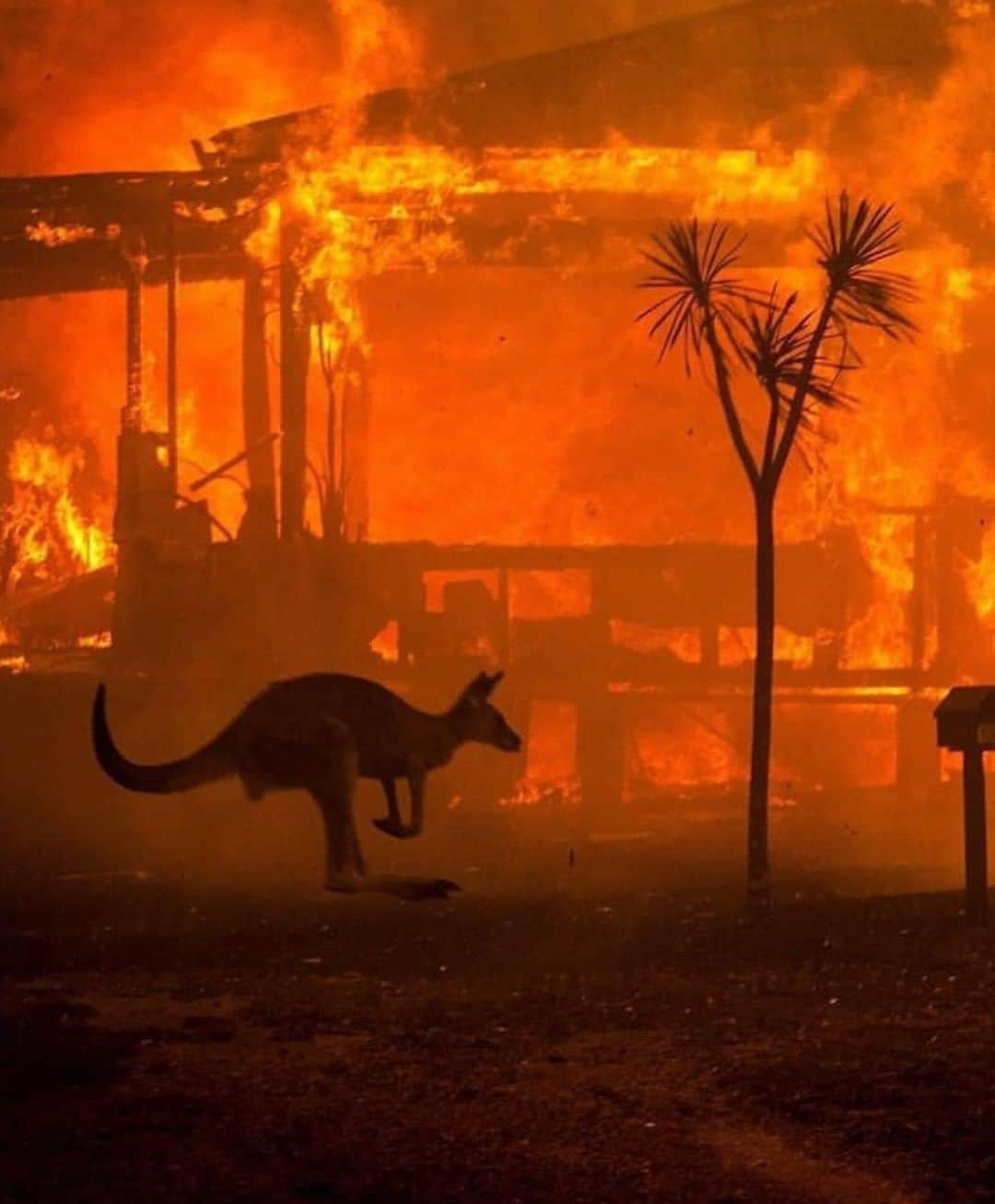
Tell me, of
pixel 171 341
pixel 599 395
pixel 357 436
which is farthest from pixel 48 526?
pixel 599 395

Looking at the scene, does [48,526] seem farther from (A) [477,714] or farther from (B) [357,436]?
(A) [477,714]

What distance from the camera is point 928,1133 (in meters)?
6.62

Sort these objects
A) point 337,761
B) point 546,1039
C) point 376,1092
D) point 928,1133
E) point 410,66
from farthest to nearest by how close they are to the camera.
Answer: point 410,66
point 337,761
point 546,1039
point 376,1092
point 928,1133

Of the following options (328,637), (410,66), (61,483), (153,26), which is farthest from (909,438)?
(153,26)

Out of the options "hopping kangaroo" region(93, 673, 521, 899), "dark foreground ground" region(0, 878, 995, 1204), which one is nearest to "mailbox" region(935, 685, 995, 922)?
"dark foreground ground" region(0, 878, 995, 1204)

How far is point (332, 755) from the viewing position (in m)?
10.8

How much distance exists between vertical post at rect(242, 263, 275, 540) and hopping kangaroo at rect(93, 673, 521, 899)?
7.05m

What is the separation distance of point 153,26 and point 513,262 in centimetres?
1005

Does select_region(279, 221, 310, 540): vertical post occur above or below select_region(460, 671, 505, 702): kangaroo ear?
above

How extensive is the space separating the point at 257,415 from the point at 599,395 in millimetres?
4068

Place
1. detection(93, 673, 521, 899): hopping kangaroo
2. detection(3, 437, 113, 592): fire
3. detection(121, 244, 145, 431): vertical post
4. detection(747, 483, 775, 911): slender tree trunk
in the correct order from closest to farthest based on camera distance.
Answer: detection(93, 673, 521, 899): hopping kangaroo, detection(747, 483, 775, 911): slender tree trunk, detection(121, 244, 145, 431): vertical post, detection(3, 437, 113, 592): fire

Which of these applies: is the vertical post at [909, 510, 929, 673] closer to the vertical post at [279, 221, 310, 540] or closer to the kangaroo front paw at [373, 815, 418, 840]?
the vertical post at [279, 221, 310, 540]

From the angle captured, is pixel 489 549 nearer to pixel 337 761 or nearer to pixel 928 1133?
pixel 337 761

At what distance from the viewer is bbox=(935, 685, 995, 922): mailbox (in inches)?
417
